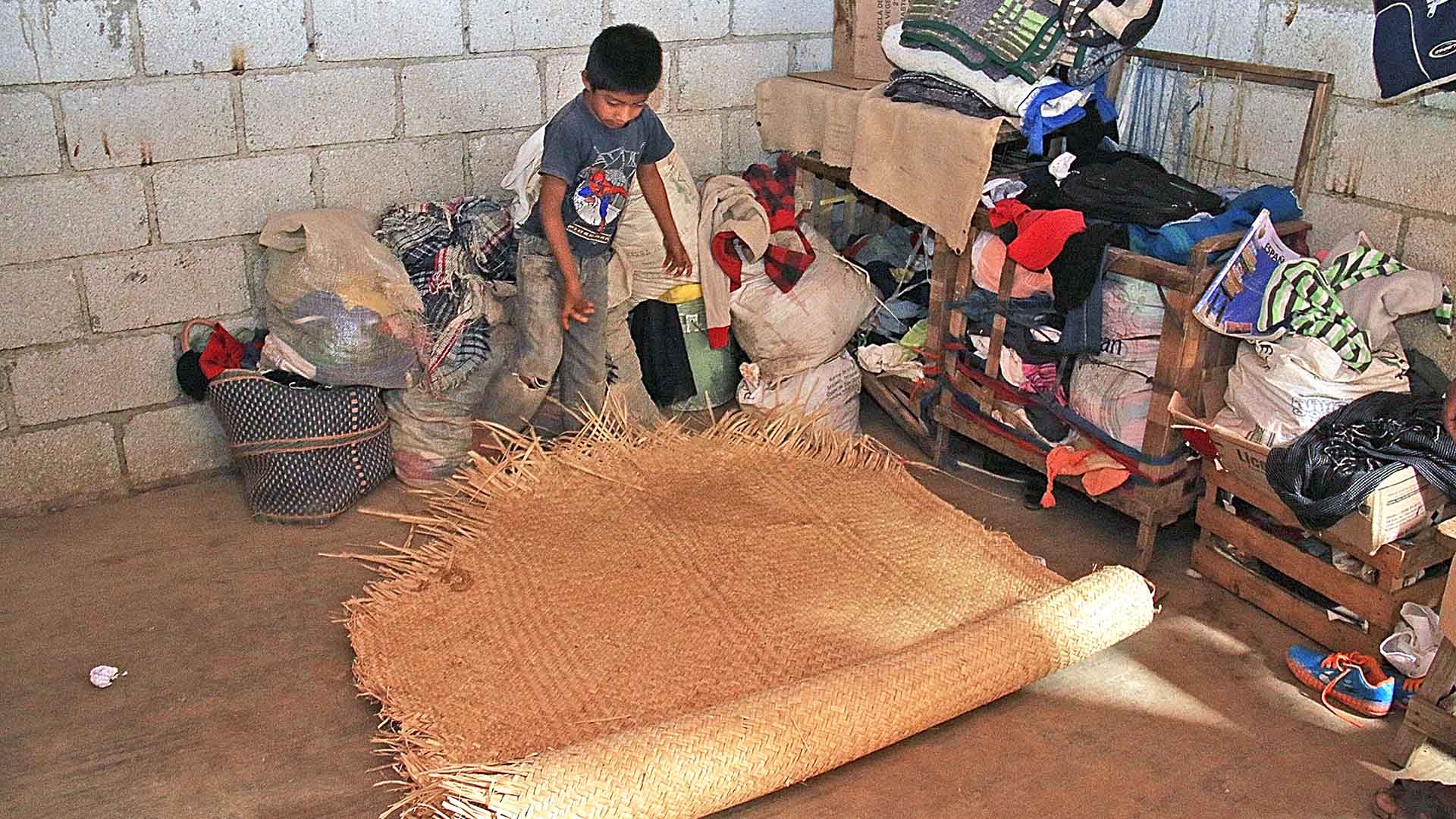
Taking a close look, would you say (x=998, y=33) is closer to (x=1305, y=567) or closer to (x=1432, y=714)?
(x=1305, y=567)

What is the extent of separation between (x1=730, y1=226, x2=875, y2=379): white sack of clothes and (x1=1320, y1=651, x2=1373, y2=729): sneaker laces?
1.85 m

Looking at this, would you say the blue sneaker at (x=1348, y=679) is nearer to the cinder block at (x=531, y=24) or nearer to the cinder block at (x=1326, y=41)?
the cinder block at (x=1326, y=41)

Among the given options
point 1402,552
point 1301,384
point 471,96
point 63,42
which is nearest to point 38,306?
point 63,42

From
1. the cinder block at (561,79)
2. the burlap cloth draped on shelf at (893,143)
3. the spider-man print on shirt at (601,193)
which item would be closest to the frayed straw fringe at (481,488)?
the spider-man print on shirt at (601,193)

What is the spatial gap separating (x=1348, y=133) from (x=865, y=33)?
174 cm

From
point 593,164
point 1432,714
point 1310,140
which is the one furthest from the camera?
point 593,164

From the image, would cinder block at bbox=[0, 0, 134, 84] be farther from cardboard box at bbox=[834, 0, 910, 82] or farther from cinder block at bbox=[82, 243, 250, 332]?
cardboard box at bbox=[834, 0, 910, 82]

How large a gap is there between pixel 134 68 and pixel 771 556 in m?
2.28

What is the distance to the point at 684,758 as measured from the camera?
2.27m

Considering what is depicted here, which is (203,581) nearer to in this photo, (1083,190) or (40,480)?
(40,480)

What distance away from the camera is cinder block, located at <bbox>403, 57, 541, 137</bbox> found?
3.90m

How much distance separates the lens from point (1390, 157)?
329 centimetres

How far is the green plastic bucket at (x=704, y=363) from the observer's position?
4180 millimetres

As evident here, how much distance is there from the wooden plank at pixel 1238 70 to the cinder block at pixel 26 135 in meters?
3.28
